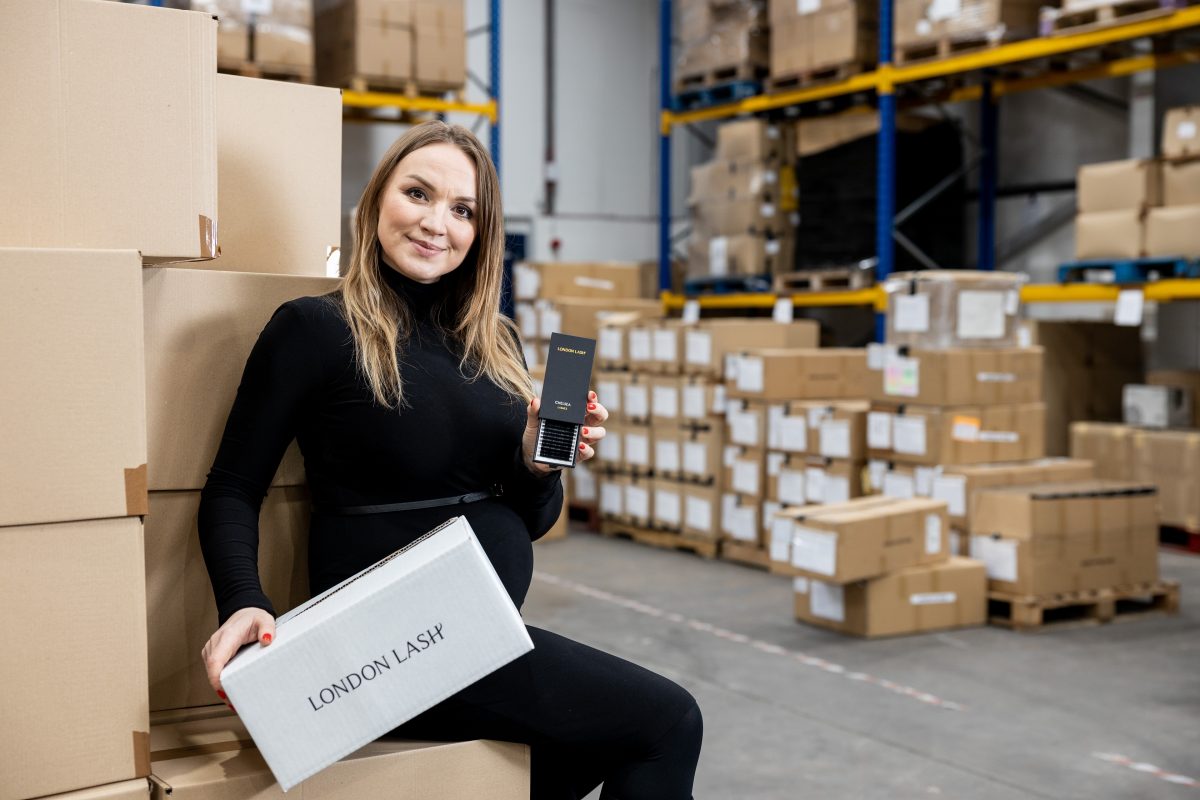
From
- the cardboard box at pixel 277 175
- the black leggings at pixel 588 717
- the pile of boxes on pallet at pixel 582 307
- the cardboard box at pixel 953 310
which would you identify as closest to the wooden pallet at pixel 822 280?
the pile of boxes on pallet at pixel 582 307

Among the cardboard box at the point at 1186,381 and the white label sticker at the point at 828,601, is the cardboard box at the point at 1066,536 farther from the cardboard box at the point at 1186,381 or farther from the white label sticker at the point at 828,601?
the cardboard box at the point at 1186,381

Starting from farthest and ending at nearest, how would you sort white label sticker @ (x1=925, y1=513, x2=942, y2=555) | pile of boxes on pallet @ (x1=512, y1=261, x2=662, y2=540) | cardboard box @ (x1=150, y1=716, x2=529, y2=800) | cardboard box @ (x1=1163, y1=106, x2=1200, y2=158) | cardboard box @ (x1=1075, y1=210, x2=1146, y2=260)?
1. pile of boxes on pallet @ (x1=512, y1=261, x2=662, y2=540)
2. cardboard box @ (x1=1075, y1=210, x2=1146, y2=260)
3. cardboard box @ (x1=1163, y1=106, x2=1200, y2=158)
4. white label sticker @ (x1=925, y1=513, x2=942, y2=555)
5. cardboard box @ (x1=150, y1=716, x2=529, y2=800)

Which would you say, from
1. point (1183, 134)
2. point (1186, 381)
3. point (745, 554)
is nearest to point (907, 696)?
point (745, 554)

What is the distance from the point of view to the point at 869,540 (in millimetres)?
4918

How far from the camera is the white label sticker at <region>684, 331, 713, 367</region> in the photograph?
703 centimetres

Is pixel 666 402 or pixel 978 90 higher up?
pixel 978 90

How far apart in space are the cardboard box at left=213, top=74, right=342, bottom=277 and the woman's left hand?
0.59 meters

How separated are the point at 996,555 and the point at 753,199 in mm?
3911

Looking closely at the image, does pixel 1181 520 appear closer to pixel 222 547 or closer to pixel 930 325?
pixel 930 325

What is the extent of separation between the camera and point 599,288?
9469mm

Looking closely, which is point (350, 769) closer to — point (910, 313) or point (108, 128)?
point (108, 128)

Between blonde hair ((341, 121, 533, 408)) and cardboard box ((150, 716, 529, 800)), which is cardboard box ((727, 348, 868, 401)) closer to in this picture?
blonde hair ((341, 121, 533, 408))

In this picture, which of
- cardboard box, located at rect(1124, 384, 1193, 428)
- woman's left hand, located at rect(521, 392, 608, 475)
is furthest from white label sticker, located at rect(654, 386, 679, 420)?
woman's left hand, located at rect(521, 392, 608, 475)

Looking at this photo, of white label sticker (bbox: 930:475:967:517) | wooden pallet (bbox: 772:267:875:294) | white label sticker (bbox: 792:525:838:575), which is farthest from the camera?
wooden pallet (bbox: 772:267:875:294)
